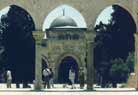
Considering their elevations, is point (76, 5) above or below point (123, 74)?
above

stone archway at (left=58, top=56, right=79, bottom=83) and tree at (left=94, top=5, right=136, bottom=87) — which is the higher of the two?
tree at (left=94, top=5, right=136, bottom=87)

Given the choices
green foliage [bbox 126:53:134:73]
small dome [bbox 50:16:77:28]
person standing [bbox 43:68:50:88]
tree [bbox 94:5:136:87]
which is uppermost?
small dome [bbox 50:16:77:28]

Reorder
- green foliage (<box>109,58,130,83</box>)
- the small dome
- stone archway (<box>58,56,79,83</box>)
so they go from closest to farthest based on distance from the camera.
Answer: green foliage (<box>109,58,130,83</box>) < stone archway (<box>58,56,79,83</box>) < the small dome

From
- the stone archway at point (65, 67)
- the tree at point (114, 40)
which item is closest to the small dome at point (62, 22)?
the stone archway at point (65, 67)

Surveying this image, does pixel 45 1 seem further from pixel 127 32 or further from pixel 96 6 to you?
pixel 127 32

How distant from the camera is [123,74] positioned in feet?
185

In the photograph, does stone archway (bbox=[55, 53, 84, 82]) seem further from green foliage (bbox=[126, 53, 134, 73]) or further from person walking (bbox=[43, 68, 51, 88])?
person walking (bbox=[43, 68, 51, 88])

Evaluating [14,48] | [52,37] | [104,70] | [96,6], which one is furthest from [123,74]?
[96,6]

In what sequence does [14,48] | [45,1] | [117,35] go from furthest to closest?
[117,35], [14,48], [45,1]

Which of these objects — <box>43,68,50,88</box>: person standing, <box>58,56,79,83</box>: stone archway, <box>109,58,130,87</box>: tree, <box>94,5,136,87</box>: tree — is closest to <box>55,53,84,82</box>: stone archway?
<box>58,56,79,83</box>: stone archway

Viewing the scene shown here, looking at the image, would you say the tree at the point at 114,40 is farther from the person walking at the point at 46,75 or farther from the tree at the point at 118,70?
the person walking at the point at 46,75

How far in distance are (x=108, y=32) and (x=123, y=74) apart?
19.6ft

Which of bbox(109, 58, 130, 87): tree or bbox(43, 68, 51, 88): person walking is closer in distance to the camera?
bbox(43, 68, 51, 88): person walking

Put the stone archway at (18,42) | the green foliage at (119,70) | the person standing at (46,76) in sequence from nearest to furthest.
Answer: the person standing at (46,76), the stone archway at (18,42), the green foliage at (119,70)
